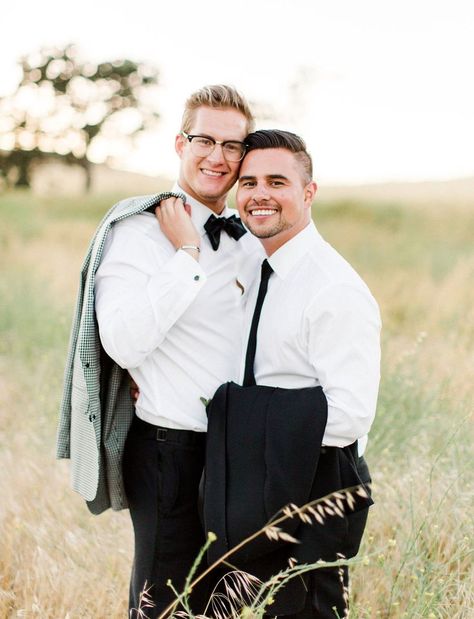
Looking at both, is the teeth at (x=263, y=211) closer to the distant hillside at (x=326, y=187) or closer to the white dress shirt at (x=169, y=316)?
the white dress shirt at (x=169, y=316)

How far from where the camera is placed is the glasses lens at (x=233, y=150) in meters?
2.73

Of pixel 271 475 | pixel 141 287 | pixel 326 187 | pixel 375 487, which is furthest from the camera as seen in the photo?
pixel 326 187

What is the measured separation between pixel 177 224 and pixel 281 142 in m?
0.51

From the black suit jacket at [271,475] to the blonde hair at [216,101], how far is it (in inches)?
44.4

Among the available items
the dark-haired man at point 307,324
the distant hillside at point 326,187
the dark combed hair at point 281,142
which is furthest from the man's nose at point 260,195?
the distant hillside at point 326,187

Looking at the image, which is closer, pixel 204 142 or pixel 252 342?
pixel 252 342

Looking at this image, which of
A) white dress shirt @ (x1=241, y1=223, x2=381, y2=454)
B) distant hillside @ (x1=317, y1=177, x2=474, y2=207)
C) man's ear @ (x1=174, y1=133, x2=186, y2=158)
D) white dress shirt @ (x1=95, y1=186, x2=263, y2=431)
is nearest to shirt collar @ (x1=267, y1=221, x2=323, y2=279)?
white dress shirt @ (x1=241, y1=223, x2=381, y2=454)

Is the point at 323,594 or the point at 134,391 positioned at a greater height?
the point at 134,391

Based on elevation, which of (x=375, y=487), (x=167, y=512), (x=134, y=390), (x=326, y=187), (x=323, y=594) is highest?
(x=134, y=390)

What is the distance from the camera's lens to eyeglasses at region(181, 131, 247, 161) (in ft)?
8.95

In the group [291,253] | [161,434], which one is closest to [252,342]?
[291,253]

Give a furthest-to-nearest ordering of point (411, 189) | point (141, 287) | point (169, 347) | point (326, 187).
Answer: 1. point (326, 187)
2. point (411, 189)
3. point (169, 347)
4. point (141, 287)

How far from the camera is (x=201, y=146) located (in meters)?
2.74

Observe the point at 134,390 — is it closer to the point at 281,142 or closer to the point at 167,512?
the point at 167,512
